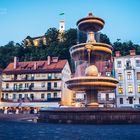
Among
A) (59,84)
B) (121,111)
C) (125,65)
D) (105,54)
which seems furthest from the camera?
(59,84)

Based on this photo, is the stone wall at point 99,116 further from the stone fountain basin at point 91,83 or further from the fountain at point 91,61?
the fountain at point 91,61

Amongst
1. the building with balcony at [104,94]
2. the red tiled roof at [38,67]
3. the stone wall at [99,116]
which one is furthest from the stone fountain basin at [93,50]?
the red tiled roof at [38,67]

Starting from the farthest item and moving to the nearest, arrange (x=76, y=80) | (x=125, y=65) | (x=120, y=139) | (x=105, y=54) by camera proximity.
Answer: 1. (x=125, y=65)
2. (x=105, y=54)
3. (x=76, y=80)
4. (x=120, y=139)

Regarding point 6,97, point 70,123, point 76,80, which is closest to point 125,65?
point 6,97

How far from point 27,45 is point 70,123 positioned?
8118 centimetres

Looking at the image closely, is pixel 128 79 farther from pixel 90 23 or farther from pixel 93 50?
pixel 93 50

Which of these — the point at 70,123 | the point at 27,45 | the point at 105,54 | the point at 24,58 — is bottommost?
the point at 70,123

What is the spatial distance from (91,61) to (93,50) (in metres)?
2.46

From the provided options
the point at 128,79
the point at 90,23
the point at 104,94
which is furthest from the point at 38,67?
the point at 90,23

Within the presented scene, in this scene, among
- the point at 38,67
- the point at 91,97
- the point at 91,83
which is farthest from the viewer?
the point at 38,67

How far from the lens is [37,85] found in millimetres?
59406

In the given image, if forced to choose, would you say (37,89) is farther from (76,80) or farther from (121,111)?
(121,111)

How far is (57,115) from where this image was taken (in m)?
19.0

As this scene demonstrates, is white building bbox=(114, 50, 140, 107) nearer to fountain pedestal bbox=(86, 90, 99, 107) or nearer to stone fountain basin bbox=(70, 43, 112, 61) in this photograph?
stone fountain basin bbox=(70, 43, 112, 61)
